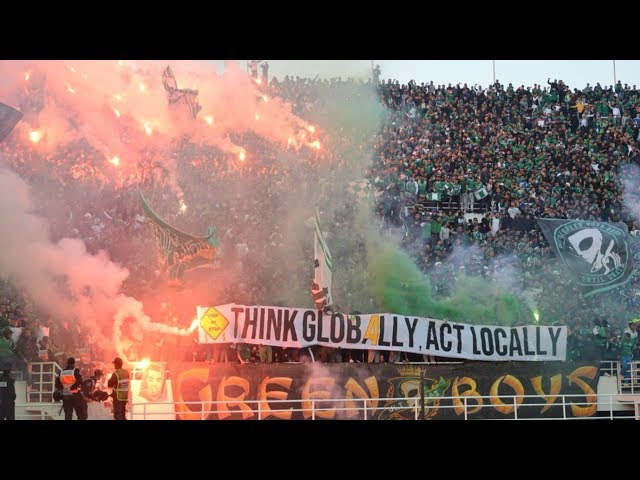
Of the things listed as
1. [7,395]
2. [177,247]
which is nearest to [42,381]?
[7,395]

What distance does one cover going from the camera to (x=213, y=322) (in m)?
14.8

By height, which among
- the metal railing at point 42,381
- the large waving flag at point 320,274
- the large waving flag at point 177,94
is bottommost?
the metal railing at point 42,381

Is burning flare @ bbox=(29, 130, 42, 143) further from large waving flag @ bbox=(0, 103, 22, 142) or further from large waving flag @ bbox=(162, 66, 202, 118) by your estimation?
large waving flag @ bbox=(162, 66, 202, 118)

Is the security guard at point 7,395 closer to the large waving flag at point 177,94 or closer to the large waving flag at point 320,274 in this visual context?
the large waving flag at point 320,274

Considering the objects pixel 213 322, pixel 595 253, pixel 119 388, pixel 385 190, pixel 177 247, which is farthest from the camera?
pixel 385 190

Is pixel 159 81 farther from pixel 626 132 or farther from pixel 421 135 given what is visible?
pixel 626 132

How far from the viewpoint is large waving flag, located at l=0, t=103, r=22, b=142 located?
1944cm

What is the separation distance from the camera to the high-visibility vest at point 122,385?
12.7 m

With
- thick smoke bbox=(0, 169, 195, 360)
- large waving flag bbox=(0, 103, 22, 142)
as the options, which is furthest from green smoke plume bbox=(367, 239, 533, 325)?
large waving flag bbox=(0, 103, 22, 142)

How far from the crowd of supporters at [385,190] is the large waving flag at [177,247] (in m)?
1.20

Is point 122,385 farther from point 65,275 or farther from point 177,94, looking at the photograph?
point 177,94

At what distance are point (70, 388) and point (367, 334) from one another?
4.64 m

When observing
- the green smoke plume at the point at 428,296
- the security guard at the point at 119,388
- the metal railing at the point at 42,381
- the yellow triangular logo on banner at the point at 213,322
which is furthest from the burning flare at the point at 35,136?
the security guard at the point at 119,388
